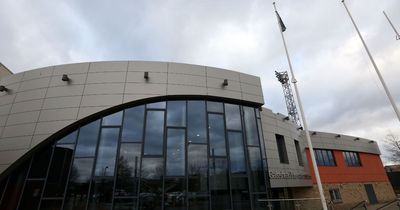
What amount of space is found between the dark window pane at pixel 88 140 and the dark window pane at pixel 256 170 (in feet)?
24.9

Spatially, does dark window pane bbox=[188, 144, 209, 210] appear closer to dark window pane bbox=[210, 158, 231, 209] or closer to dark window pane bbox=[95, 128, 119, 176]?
dark window pane bbox=[210, 158, 231, 209]

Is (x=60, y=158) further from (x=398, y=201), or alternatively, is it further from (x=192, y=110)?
(x=398, y=201)

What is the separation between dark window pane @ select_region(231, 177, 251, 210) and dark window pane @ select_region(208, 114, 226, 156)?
1468mm

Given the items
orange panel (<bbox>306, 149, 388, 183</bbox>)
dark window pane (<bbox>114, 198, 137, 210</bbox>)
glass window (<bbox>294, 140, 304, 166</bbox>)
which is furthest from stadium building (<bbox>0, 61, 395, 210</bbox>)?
orange panel (<bbox>306, 149, 388, 183</bbox>)

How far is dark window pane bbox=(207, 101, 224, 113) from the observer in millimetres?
12383

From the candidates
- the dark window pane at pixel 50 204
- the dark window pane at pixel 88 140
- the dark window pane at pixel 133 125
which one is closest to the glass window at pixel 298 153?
the dark window pane at pixel 133 125

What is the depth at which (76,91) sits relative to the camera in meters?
11.4

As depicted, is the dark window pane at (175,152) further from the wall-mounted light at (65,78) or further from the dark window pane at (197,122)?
the wall-mounted light at (65,78)

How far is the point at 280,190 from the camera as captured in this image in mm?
16125

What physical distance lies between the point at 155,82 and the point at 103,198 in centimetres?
573

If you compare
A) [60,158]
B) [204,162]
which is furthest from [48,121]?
[204,162]

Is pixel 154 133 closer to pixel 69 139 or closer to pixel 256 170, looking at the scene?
pixel 69 139

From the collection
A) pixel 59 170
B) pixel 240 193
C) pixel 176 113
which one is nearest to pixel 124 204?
pixel 59 170

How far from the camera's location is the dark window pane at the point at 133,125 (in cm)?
1075
